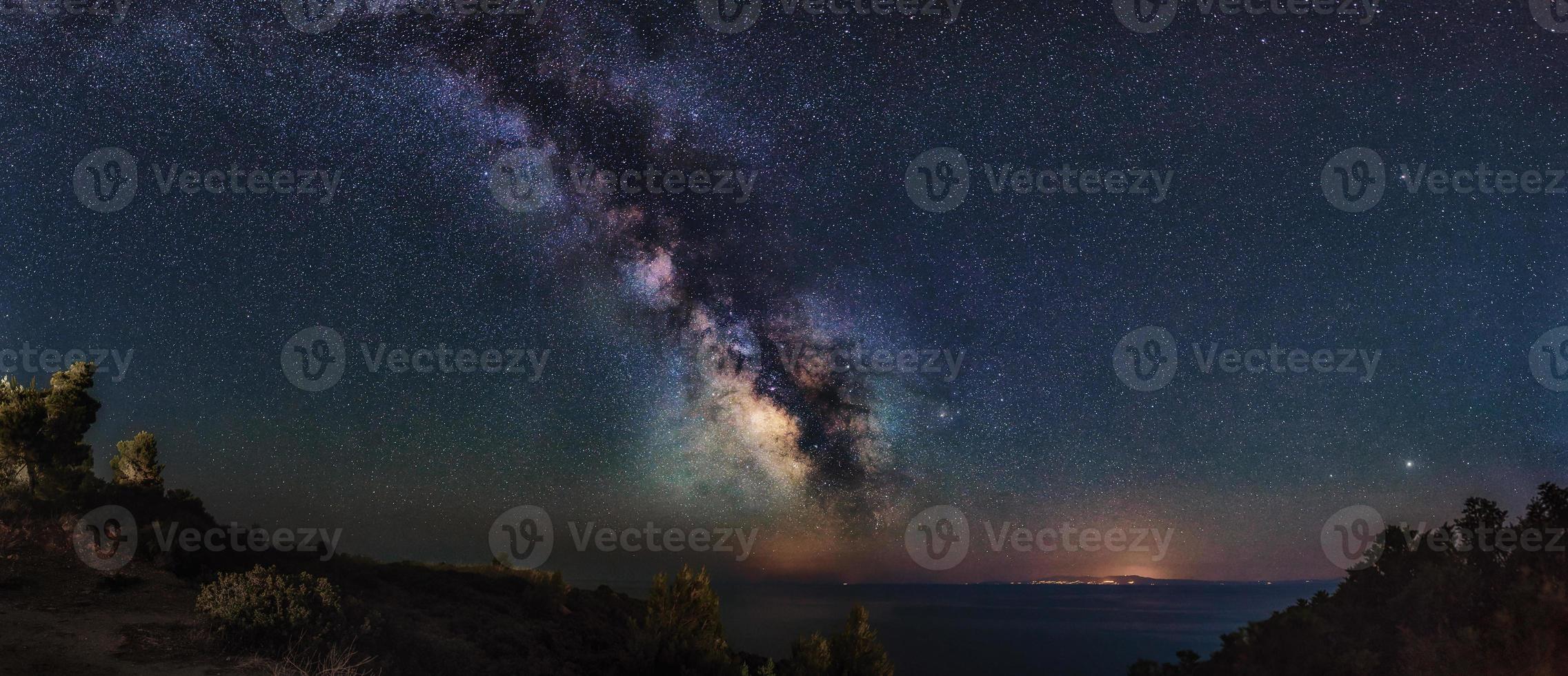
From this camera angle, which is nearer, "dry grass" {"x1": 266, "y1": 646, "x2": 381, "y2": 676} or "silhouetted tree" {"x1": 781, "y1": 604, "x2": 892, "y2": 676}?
"dry grass" {"x1": 266, "y1": 646, "x2": 381, "y2": 676}

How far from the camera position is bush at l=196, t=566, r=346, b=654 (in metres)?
12.1

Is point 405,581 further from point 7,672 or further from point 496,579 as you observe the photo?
point 7,672

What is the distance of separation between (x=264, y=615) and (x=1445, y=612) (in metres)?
22.0

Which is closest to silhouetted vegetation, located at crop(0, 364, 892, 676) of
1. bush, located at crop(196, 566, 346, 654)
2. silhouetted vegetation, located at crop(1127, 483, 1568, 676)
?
bush, located at crop(196, 566, 346, 654)

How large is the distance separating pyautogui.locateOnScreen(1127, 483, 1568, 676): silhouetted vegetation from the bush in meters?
20.5

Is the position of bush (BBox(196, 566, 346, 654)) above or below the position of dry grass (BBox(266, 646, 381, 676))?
above

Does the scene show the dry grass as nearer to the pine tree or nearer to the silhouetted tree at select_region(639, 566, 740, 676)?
the silhouetted tree at select_region(639, 566, 740, 676)

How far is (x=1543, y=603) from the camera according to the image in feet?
43.9

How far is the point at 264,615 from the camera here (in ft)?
40.5

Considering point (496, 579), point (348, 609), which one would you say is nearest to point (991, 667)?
point (496, 579)

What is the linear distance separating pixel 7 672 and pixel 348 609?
5465mm

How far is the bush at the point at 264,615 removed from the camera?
12.1 m

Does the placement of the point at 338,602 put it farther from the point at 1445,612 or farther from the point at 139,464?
the point at 1445,612

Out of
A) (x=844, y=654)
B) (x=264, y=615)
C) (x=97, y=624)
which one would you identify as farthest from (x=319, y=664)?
(x=844, y=654)
